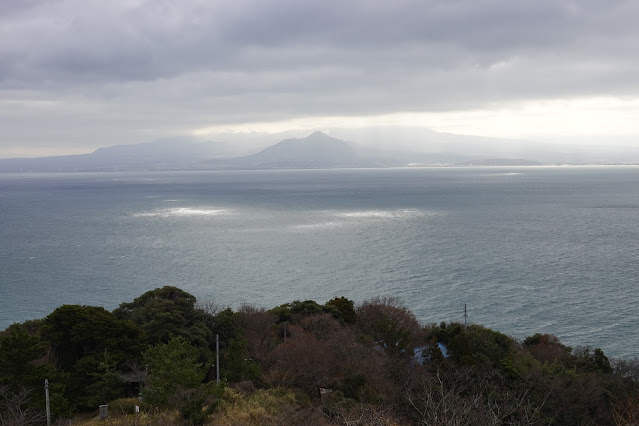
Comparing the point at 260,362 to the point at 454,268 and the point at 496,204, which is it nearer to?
the point at 454,268

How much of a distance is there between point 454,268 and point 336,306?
21.8m

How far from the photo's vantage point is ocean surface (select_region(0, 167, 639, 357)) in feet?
126

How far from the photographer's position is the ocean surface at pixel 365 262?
3841 centimetres

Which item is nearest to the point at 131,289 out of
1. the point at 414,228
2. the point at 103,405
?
the point at 103,405

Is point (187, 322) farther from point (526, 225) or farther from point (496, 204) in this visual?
point (496, 204)

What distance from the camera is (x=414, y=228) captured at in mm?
74750

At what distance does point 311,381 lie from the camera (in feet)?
65.7

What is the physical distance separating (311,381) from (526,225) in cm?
6607

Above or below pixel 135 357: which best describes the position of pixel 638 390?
below

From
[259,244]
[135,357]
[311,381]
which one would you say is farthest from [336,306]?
[259,244]

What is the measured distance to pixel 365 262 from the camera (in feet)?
177

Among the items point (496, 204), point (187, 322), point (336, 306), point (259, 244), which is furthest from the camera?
point (496, 204)

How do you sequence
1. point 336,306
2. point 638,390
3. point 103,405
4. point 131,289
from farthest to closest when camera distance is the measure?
point 131,289 → point 336,306 → point 638,390 → point 103,405

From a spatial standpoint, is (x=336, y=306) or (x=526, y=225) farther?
(x=526, y=225)
